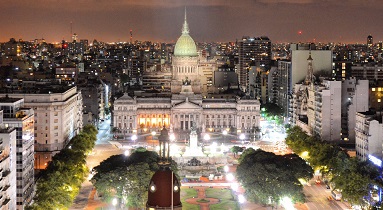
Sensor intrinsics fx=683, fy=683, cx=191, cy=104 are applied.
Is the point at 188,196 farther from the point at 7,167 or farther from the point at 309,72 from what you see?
the point at 309,72

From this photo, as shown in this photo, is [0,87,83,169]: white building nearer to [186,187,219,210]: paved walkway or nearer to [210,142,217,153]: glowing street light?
[210,142,217,153]: glowing street light

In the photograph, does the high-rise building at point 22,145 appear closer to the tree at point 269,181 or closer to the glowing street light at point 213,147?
the tree at point 269,181

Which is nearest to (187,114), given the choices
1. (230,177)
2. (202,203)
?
(230,177)

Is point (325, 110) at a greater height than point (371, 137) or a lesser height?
greater

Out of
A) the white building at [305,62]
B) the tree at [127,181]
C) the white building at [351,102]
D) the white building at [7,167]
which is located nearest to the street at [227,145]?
the tree at [127,181]

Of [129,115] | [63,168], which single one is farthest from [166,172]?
[129,115]

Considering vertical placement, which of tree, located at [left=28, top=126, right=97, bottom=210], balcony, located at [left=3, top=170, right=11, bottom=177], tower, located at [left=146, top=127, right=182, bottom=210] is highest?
tower, located at [left=146, top=127, right=182, bottom=210]

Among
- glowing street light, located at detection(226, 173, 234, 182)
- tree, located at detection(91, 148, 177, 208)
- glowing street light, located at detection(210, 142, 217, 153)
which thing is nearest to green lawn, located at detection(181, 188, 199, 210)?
tree, located at detection(91, 148, 177, 208)
